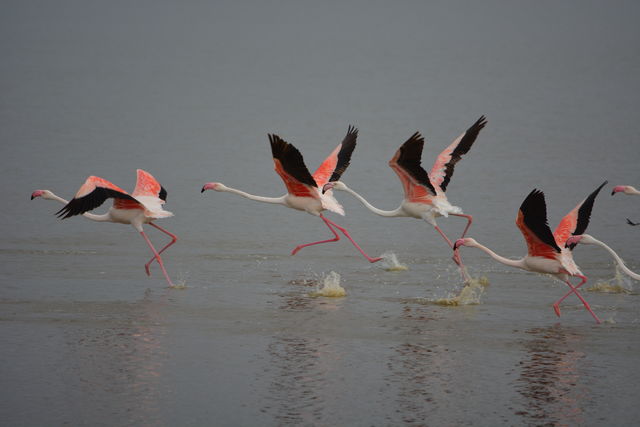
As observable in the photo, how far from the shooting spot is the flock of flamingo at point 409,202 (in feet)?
36.0

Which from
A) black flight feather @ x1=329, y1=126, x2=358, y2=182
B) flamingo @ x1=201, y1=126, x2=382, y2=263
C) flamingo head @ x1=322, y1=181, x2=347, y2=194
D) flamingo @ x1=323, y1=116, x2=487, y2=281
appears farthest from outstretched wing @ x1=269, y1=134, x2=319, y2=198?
black flight feather @ x1=329, y1=126, x2=358, y2=182

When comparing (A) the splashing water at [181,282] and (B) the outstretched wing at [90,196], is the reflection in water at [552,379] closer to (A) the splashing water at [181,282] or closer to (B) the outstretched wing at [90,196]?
(A) the splashing water at [181,282]

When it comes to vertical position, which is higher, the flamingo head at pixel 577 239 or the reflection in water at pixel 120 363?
the flamingo head at pixel 577 239

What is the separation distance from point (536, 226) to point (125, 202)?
200 inches

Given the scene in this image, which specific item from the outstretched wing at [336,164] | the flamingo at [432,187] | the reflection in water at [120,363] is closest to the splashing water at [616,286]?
the flamingo at [432,187]

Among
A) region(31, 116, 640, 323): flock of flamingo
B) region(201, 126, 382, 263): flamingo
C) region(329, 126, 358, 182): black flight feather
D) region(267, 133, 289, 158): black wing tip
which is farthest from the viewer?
region(329, 126, 358, 182): black flight feather

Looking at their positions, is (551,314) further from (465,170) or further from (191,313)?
(465,170)

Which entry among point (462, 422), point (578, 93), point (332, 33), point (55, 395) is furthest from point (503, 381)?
point (332, 33)

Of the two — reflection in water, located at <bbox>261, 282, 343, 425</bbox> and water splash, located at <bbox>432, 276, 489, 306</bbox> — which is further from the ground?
water splash, located at <bbox>432, 276, 489, 306</bbox>

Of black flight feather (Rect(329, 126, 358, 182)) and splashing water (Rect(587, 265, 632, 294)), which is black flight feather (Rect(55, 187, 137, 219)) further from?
splashing water (Rect(587, 265, 632, 294))

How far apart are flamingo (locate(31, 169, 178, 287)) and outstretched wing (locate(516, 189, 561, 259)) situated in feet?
13.7

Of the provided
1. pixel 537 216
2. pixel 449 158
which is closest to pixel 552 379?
pixel 537 216

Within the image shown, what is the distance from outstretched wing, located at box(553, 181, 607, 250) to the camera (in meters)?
11.3

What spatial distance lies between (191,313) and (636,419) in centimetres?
483
